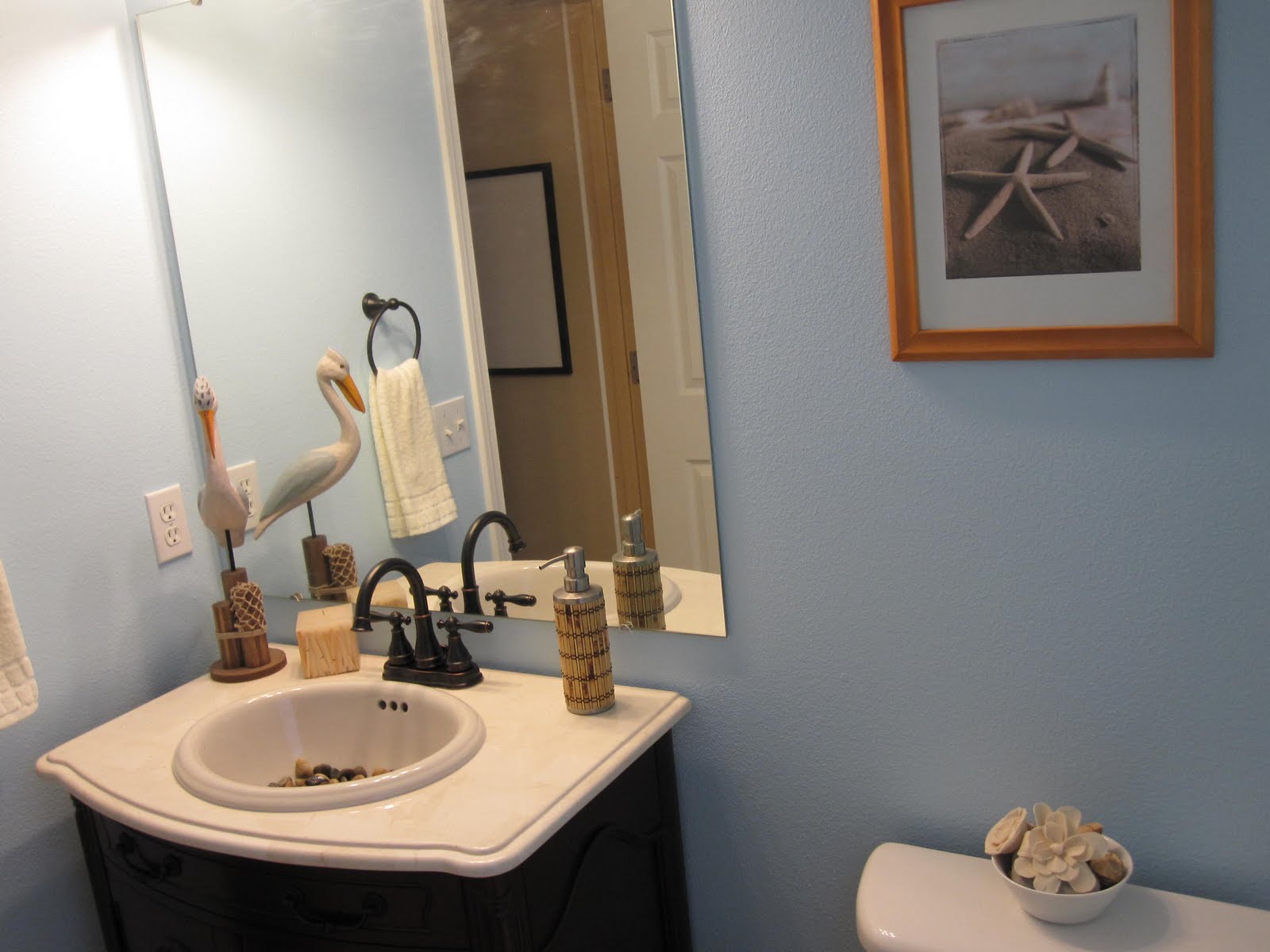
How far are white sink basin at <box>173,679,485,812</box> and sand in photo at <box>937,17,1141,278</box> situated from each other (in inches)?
33.8

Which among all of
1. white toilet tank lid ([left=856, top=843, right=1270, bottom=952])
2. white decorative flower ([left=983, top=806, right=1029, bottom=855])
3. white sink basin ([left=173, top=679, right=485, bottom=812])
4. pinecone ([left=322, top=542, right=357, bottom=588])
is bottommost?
white toilet tank lid ([left=856, top=843, right=1270, bottom=952])

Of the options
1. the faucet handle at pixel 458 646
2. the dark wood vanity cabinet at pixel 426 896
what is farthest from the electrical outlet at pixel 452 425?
the dark wood vanity cabinet at pixel 426 896

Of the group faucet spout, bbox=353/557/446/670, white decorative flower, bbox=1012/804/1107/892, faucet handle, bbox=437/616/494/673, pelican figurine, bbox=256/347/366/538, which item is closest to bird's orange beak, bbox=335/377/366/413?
pelican figurine, bbox=256/347/366/538

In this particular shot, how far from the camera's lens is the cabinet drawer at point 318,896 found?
1316 millimetres

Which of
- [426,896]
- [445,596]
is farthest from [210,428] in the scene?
[426,896]

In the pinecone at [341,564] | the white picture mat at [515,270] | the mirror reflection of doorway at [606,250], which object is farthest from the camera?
the pinecone at [341,564]

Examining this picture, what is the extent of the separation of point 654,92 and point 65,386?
939 mm

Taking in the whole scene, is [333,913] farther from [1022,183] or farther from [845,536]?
[1022,183]

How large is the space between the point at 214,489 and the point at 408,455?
29cm

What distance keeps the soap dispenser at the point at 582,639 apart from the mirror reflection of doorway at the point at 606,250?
10cm

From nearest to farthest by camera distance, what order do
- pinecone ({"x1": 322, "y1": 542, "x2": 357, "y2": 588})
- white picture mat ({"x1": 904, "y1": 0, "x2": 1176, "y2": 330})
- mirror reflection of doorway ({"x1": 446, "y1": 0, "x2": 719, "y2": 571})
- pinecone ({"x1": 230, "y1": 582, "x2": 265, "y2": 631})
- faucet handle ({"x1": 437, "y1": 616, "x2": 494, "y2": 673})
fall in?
white picture mat ({"x1": 904, "y1": 0, "x2": 1176, "y2": 330}), mirror reflection of doorway ({"x1": 446, "y1": 0, "x2": 719, "y2": 571}), faucet handle ({"x1": 437, "y1": 616, "x2": 494, "y2": 673}), pinecone ({"x1": 230, "y1": 582, "x2": 265, "y2": 631}), pinecone ({"x1": 322, "y1": 542, "x2": 357, "y2": 588})

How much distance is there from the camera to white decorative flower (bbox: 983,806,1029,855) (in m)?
1.30

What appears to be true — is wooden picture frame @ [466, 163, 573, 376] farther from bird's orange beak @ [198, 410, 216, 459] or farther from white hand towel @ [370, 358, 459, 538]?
bird's orange beak @ [198, 410, 216, 459]

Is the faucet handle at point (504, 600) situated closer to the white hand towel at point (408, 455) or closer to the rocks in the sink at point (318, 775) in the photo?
the white hand towel at point (408, 455)
